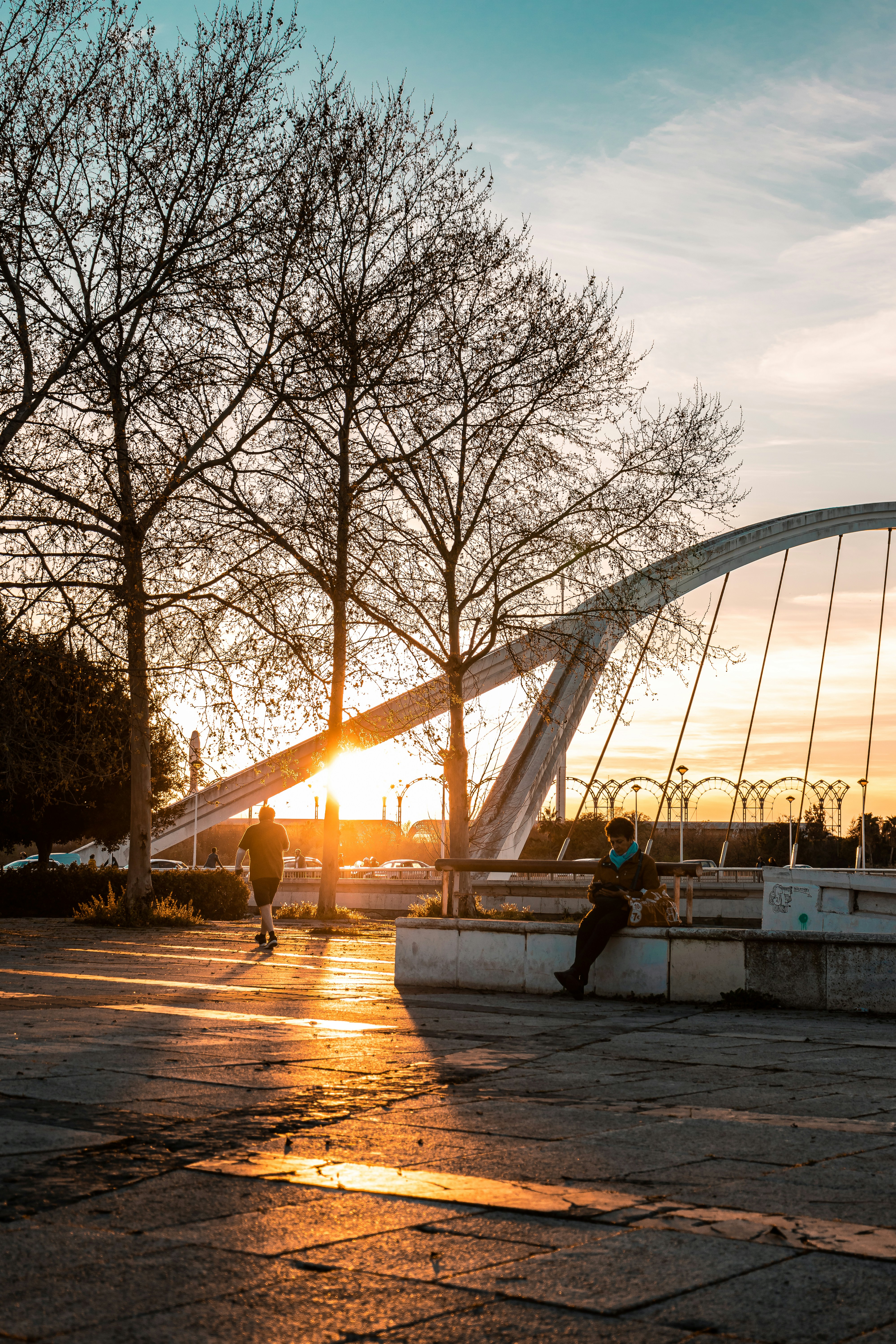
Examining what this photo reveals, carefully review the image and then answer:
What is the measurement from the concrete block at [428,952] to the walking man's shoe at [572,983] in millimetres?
1189

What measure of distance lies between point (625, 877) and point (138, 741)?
10162mm

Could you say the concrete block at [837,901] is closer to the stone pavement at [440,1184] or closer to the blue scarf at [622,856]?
the blue scarf at [622,856]

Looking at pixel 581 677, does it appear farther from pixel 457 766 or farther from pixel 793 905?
pixel 793 905

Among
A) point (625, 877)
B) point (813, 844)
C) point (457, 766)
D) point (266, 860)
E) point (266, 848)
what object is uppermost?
point (457, 766)

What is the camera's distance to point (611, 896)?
888cm

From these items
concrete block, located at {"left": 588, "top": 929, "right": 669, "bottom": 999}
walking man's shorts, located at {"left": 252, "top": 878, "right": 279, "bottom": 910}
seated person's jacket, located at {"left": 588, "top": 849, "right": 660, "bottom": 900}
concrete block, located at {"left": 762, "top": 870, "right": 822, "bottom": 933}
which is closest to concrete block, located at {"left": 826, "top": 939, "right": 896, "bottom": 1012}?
concrete block, located at {"left": 588, "top": 929, "right": 669, "bottom": 999}

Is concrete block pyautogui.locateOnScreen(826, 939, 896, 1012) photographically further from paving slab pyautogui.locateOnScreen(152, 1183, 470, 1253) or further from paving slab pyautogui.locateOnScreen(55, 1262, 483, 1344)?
paving slab pyautogui.locateOnScreen(55, 1262, 483, 1344)

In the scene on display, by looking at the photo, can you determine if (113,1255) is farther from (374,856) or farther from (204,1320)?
(374,856)

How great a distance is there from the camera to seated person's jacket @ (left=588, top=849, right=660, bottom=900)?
891cm

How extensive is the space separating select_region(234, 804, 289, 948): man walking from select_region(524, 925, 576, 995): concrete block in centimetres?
553

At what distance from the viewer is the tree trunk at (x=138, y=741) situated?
1609cm

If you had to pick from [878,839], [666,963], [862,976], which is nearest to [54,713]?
[666,963]

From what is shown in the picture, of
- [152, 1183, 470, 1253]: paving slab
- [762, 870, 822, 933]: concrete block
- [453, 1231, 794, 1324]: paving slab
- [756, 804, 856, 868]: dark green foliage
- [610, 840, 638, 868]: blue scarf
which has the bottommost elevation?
[756, 804, 856, 868]: dark green foliage

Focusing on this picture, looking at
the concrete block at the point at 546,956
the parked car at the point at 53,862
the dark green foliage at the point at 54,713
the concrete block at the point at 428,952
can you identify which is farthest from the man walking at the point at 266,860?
the parked car at the point at 53,862
